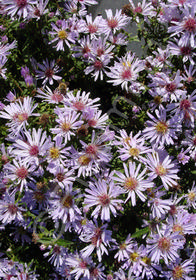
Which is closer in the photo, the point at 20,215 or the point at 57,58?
the point at 20,215

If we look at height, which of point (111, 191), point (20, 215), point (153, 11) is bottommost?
→ point (20, 215)

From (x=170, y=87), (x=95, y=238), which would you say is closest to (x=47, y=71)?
(x=170, y=87)

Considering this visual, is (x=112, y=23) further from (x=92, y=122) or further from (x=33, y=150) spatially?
(x=33, y=150)

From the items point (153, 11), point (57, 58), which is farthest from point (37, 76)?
point (153, 11)

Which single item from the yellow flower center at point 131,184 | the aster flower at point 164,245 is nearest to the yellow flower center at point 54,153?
the yellow flower center at point 131,184

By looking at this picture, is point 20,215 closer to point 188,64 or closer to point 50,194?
point 50,194

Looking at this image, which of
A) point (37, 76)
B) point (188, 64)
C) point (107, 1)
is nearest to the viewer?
point (188, 64)
